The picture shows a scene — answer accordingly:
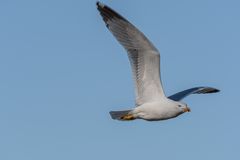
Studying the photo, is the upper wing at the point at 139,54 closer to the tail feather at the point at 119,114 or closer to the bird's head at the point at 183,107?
the tail feather at the point at 119,114

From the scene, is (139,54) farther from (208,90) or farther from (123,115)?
(208,90)

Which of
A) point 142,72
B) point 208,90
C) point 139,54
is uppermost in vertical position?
point 139,54

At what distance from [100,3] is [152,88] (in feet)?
6.62

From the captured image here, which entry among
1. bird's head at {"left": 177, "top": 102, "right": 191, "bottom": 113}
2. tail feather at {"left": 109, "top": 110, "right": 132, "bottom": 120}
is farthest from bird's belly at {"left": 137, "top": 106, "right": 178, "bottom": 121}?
tail feather at {"left": 109, "top": 110, "right": 132, "bottom": 120}

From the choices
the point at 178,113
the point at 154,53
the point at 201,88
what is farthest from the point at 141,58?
the point at 201,88

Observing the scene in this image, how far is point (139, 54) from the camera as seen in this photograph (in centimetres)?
1565

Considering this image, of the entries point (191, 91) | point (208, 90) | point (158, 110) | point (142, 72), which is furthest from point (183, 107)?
point (208, 90)

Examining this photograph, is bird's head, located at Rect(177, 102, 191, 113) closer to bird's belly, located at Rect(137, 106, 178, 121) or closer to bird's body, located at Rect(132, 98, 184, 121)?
bird's body, located at Rect(132, 98, 184, 121)

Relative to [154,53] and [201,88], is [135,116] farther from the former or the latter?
[201,88]

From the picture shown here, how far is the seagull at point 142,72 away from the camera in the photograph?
603 inches

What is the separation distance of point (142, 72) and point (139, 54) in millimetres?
418

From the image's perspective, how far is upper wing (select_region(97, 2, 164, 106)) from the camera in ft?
50.1

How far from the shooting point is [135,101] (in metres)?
16.1

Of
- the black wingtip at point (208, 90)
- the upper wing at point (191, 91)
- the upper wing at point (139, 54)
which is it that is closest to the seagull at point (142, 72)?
the upper wing at point (139, 54)
